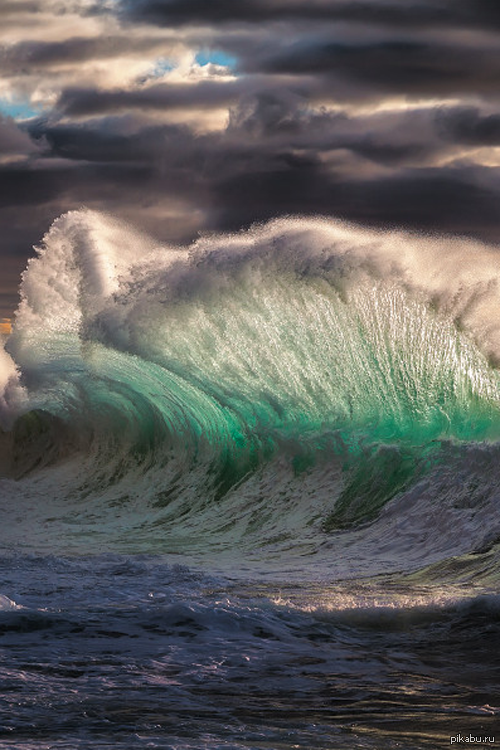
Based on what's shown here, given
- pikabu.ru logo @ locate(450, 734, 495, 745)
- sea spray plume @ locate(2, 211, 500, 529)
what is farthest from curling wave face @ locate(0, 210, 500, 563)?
pikabu.ru logo @ locate(450, 734, 495, 745)

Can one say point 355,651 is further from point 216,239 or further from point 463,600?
point 216,239

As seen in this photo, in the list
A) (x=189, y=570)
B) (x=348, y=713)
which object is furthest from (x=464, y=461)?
(x=348, y=713)

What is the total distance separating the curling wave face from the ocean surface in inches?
1.4

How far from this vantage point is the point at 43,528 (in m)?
13.3

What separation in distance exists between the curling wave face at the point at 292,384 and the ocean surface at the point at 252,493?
0.04m

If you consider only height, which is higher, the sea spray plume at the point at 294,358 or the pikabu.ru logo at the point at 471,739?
the sea spray plume at the point at 294,358

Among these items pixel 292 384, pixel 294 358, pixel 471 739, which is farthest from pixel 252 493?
pixel 471 739

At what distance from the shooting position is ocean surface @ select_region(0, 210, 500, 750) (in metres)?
5.34

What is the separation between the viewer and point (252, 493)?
13.4 m

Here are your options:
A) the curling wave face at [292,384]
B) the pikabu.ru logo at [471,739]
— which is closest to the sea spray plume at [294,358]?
the curling wave face at [292,384]

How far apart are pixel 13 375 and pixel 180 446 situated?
6.10 meters

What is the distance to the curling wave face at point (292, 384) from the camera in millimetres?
11883

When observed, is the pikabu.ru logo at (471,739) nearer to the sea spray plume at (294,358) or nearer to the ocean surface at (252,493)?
the ocean surface at (252,493)

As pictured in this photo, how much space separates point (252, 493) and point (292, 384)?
5.85 feet
